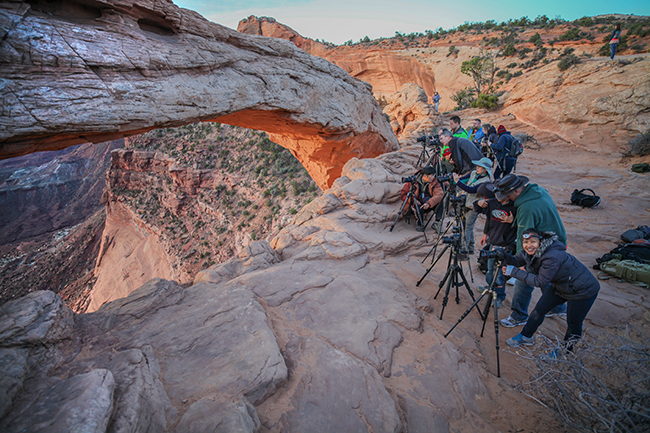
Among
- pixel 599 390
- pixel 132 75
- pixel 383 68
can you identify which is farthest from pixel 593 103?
pixel 383 68

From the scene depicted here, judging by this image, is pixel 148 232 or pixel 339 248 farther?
pixel 148 232

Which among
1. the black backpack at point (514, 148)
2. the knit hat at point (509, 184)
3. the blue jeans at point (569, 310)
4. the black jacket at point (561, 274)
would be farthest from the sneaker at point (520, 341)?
the black backpack at point (514, 148)

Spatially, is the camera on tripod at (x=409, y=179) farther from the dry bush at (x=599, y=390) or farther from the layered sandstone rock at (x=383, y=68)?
Result: the layered sandstone rock at (x=383, y=68)

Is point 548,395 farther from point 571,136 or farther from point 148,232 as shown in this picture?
point 148,232

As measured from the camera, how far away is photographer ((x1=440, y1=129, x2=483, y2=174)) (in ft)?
19.4

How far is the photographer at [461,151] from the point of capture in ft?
19.4

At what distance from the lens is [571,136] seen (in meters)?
13.4

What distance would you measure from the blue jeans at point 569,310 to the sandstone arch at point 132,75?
705cm

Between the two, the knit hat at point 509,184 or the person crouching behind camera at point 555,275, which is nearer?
the person crouching behind camera at point 555,275

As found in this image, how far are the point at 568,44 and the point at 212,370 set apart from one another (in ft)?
113

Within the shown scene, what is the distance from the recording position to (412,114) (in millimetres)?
17703

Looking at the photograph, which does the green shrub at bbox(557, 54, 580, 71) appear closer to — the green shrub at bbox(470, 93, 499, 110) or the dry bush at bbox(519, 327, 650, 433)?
the green shrub at bbox(470, 93, 499, 110)

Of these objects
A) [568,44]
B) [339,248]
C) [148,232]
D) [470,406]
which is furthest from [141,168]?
[568,44]

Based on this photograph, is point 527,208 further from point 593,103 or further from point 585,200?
point 593,103
